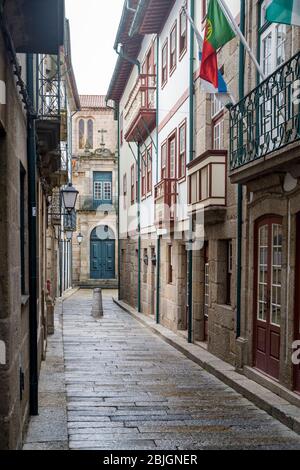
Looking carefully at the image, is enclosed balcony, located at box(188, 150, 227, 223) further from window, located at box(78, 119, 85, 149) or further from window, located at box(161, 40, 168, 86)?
window, located at box(78, 119, 85, 149)

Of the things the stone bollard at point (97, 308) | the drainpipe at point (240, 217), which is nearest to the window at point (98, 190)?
the stone bollard at point (97, 308)

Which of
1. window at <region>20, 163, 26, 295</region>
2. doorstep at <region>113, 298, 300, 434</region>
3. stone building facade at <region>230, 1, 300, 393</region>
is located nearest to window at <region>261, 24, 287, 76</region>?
stone building facade at <region>230, 1, 300, 393</region>

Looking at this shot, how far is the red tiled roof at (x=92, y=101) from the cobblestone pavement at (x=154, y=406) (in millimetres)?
32236

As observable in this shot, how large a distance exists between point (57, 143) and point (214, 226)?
3727 mm

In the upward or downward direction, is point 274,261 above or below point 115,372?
above

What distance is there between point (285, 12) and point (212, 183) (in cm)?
475

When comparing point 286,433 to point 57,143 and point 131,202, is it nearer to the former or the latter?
point 57,143

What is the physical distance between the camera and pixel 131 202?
25578 mm

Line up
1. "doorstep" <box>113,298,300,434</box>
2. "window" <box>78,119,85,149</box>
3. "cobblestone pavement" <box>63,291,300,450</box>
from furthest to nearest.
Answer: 1. "window" <box>78,119,85,149</box>
2. "doorstep" <box>113,298,300,434</box>
3. "cobblestone pavement" <box>63,291,300,450</box>

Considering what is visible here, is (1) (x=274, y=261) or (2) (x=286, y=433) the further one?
(1) (x=274, y=261)

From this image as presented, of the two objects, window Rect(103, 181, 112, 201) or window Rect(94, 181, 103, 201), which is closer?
window Rect(94, 181, 103, 201)

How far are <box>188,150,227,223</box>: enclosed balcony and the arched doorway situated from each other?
98.1 feet

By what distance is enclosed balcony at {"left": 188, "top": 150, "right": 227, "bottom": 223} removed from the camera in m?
11.2
